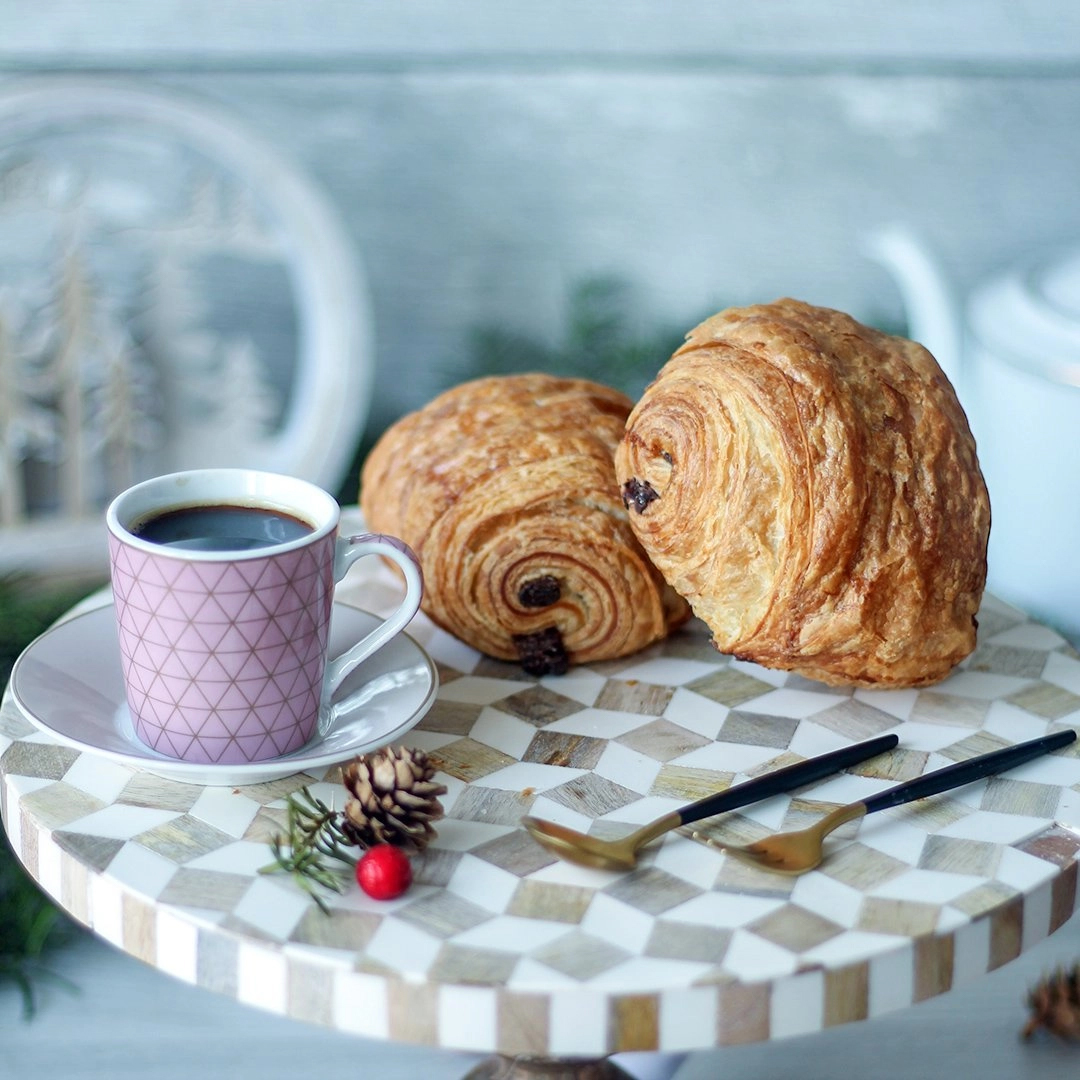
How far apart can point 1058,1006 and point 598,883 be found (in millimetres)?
1002

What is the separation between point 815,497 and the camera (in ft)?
2.92

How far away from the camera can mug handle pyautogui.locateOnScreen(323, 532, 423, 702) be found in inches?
35.2

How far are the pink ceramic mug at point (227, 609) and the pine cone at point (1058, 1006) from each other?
41.0 inches

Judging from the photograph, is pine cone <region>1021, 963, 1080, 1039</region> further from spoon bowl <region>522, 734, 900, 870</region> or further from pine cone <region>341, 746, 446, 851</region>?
pine cone <region>341, 746, 446, 851</region>

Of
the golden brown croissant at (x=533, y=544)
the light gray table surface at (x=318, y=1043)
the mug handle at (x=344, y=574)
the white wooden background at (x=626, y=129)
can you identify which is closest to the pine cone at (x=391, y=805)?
the mug handle at (x=344, y=574)

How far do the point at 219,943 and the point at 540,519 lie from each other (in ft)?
1.42

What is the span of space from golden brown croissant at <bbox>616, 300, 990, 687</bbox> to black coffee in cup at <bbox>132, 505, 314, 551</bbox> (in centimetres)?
27

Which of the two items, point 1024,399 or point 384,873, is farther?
point 1024,399

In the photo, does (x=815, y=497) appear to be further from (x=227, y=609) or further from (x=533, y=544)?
(x=227, y=609)

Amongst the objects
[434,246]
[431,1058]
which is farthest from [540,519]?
[434,246]

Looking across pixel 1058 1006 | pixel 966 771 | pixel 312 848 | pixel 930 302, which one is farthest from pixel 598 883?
pixel 1058 1006

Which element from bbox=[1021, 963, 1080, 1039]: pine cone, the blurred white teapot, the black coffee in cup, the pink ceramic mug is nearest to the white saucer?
the pink ceramic mug

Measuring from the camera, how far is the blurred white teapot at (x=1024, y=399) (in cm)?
124

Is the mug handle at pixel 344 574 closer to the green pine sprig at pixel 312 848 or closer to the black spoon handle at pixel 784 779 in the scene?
the green pine sprig at pixel 312 848
